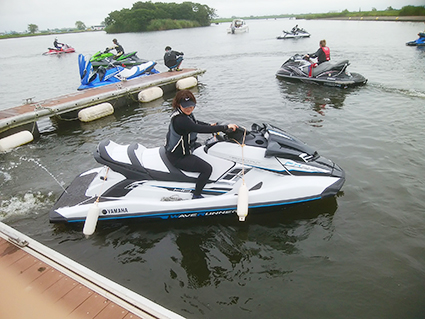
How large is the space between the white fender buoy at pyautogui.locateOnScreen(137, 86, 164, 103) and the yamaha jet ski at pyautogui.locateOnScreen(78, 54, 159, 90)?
247 cm

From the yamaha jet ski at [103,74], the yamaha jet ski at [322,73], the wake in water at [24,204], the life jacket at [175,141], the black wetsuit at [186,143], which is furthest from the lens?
the yamaha jet ski at [103,74]

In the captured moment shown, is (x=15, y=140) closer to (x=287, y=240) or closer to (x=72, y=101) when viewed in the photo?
(x=72, y=101)

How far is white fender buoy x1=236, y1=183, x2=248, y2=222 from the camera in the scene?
155 inches

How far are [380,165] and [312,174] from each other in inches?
Result: 112

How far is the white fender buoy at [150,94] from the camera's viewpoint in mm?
12711

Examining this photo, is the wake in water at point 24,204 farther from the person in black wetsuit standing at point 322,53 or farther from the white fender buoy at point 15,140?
the person in black wetsuit standing at point 322,53

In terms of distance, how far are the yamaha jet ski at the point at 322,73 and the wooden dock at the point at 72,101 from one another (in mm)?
5579

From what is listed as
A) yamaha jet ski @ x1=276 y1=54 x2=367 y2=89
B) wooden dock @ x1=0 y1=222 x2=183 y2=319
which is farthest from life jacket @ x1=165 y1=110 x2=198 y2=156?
yamaha jet ski @ x1=276 y1=54 x2=367 y2=89

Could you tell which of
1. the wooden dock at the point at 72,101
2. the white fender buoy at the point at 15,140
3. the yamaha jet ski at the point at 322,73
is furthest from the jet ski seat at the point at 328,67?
the white fender buoy at the point at 15,140

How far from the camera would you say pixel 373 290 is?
345cm

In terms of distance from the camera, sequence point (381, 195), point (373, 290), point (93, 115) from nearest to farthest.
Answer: point (373, 290), point (381, 195), point (93, 115)

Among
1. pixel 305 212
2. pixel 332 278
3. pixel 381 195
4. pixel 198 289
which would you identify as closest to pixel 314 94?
pixel 381 195

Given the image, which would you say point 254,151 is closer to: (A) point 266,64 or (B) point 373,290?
(B) point 373,290

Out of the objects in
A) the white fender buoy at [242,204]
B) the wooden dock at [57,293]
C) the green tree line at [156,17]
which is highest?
the green tree line at [156,17]
